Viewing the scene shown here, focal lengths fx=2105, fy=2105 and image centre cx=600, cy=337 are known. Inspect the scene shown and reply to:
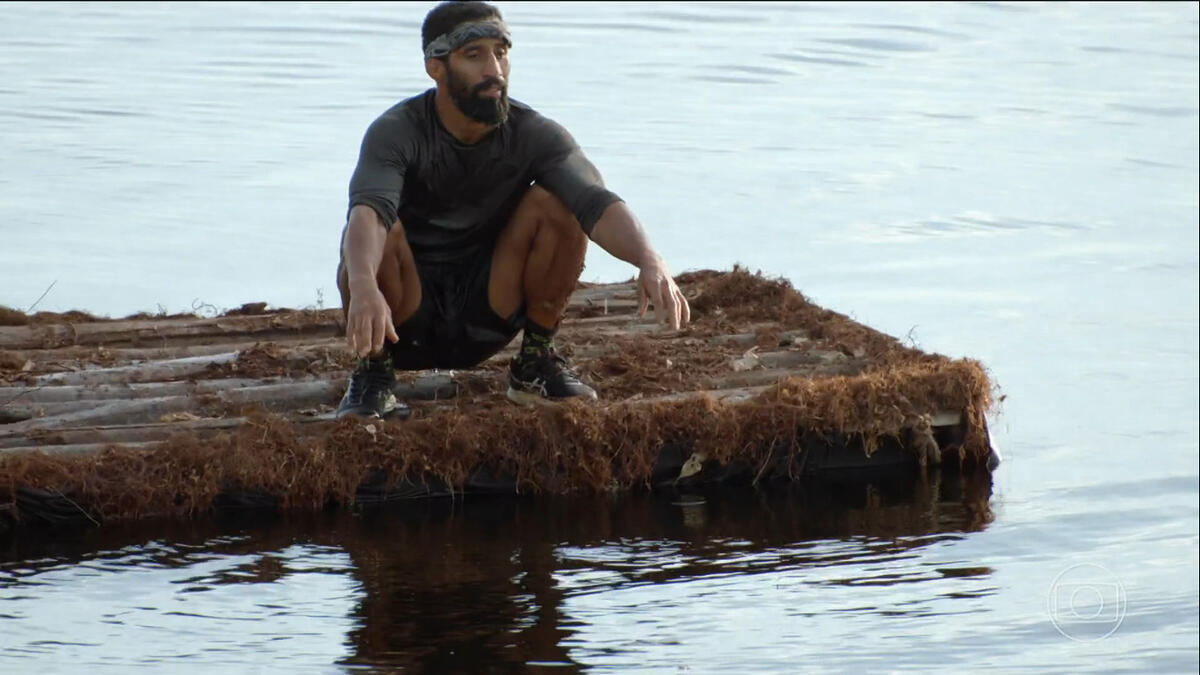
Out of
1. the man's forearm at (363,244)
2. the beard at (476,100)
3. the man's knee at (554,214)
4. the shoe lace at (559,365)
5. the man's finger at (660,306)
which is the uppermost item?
the beard at (476,100)

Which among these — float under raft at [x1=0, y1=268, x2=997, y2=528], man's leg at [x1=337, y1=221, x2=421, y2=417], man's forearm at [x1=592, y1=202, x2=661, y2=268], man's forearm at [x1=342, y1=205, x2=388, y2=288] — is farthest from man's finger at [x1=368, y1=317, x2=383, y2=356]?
man's forearm at [x1=592, y1=202, x2=661, y2=268]

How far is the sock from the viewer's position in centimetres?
640

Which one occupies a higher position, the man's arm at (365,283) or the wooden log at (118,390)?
the man's arm at (365,283)

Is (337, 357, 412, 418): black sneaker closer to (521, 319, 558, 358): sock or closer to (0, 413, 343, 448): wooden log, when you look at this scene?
(0, 413, 343, 448): wooden log

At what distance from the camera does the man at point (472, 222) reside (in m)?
5.96

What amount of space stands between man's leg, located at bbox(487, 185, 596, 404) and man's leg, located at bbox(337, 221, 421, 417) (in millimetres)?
275

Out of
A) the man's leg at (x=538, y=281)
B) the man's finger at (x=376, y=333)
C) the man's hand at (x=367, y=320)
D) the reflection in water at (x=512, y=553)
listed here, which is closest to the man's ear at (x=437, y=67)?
the man's leg at (x=538, y=281)

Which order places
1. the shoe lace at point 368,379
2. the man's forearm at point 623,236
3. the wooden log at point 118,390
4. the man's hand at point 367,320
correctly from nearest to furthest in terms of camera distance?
the man's hand at point 367,320 < the man's forearm at point 623,236 < the shoe lace at point 368,379 < the wooden log at point 118,390

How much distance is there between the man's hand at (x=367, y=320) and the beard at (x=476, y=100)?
2.42 ft

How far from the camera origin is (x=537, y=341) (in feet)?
21.0

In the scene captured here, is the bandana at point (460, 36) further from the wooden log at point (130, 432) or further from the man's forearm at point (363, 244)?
the wooden log at point (130, 432)

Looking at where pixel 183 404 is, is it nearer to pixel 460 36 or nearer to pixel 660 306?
pixel 460 36

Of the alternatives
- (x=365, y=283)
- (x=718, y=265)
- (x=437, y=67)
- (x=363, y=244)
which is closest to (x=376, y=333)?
(x=365, y=283)

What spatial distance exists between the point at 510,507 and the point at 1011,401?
2.45 m
